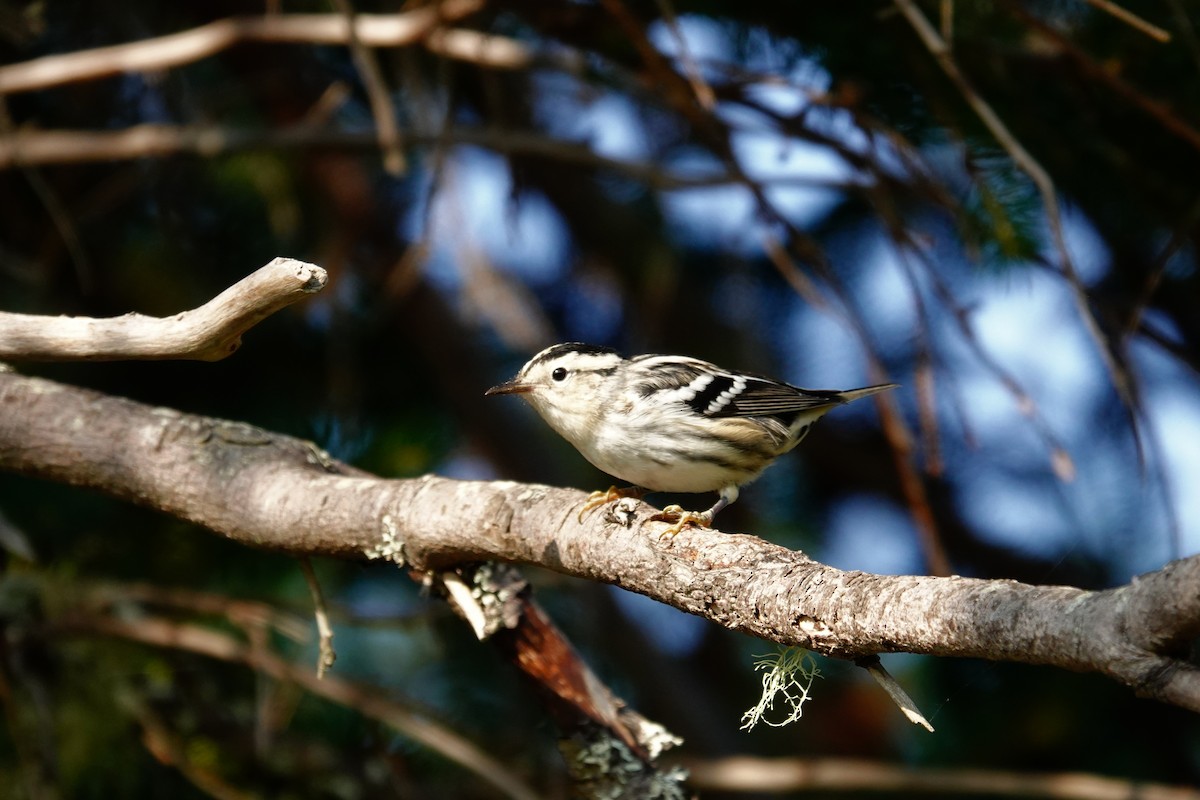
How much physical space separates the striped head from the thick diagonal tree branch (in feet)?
2.25

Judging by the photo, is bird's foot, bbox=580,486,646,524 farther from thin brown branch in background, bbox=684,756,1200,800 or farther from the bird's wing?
thin brown branch in background, bbox=684,756,1200,800

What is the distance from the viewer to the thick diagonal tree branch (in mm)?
1140

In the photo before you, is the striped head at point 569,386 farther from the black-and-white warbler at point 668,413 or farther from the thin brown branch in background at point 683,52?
the thin brown branch in background at point 683,52

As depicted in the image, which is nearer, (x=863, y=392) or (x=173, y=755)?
(x=173, y=755)

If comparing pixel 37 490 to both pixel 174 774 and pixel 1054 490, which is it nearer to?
pixel 174 774

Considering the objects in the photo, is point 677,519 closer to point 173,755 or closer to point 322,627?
point 322,627

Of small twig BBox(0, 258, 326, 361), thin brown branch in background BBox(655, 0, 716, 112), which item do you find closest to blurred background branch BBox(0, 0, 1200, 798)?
thin brown branch in background BBox(655, 0, 716, 112)

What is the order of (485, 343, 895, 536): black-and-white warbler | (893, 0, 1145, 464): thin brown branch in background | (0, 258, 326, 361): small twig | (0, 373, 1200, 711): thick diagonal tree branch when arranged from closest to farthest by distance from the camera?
(0, 373, 1200, 711): thick diagonal tree branch < (0, 258, 326, 361): small twig < (893, 0, 1145, 464): thin brown branch in background < (485, 343, 895, 536): black-and-white warbler

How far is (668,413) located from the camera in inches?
113

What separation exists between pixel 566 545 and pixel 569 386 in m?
1.08

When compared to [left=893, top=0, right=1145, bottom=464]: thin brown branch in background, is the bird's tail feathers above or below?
below

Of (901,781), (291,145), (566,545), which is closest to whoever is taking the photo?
(566,545)

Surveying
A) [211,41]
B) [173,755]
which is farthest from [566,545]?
[211,41]

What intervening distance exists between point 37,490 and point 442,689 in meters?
1.34
